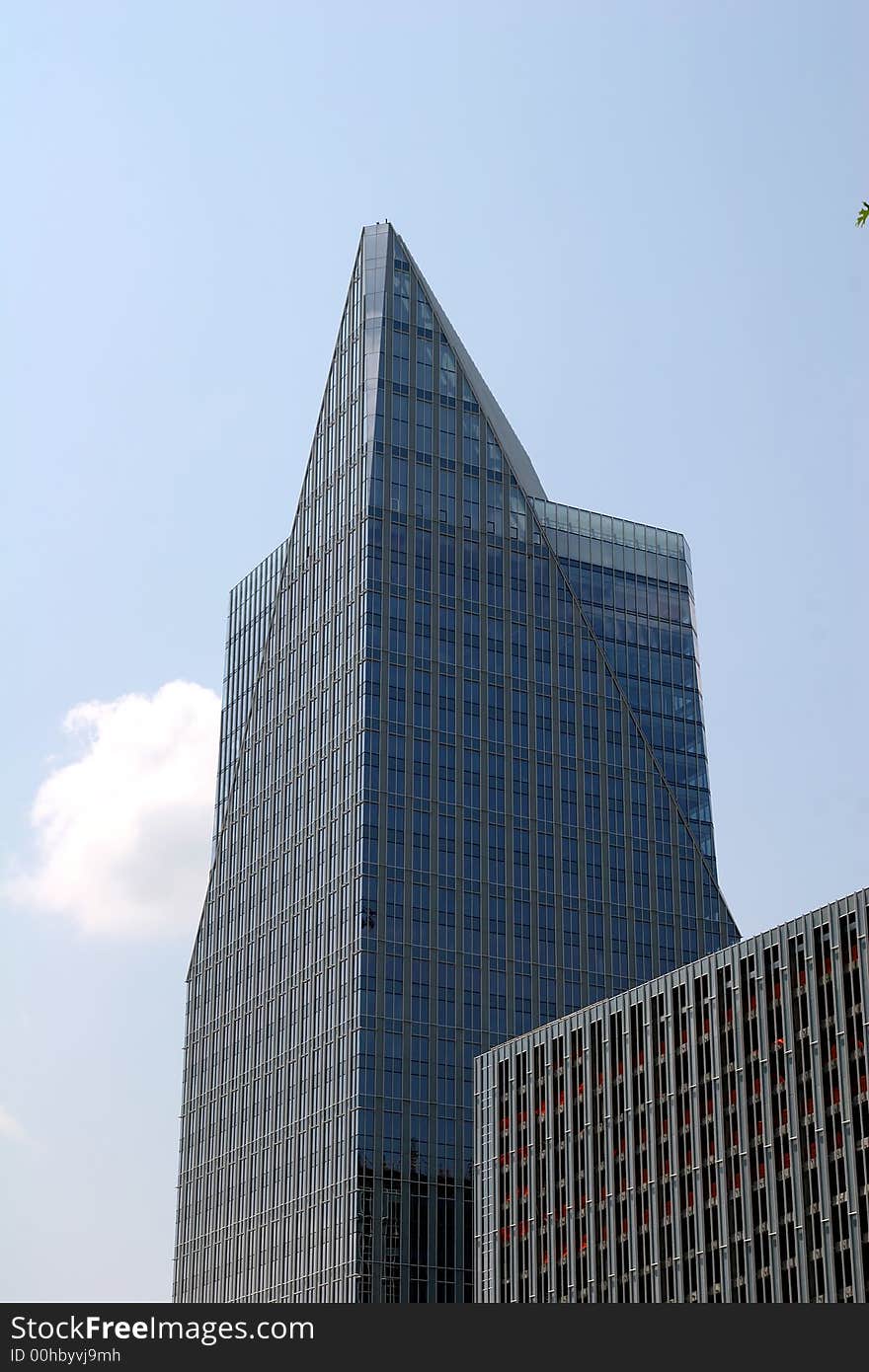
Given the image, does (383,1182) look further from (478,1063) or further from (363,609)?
(363,609)

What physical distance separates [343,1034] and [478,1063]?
2506 centimetres

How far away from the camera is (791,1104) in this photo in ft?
406

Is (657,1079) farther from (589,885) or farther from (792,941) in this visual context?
(589,885)

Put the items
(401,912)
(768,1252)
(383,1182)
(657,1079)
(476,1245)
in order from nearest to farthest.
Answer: (768,1252)
(657,1079)
(476,1245)
(383,1182)
(401,912)

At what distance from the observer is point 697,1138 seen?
131750 mm

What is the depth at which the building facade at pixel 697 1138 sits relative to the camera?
395 feet

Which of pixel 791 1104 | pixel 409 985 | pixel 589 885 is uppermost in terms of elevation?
pixel 589 885

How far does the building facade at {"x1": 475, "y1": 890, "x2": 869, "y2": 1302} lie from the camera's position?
120438 mm

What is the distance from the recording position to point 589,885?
652 feet
